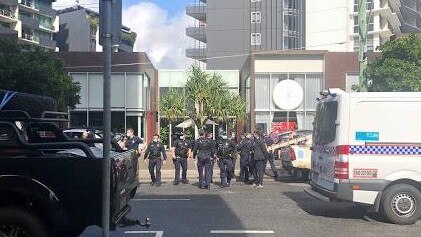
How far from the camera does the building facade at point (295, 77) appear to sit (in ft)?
122

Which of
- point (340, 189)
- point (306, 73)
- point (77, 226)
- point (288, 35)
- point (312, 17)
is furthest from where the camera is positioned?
point (312, 17)

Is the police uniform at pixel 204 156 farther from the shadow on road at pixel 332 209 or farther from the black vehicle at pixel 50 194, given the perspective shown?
the black vehicle at pixel 50 194

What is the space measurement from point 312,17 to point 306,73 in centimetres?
4907

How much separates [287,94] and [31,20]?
58.7 meters

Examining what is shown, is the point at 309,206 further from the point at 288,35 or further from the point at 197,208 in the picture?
the point at 288,35

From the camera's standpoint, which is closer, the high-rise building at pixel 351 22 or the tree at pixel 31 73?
the tree at pixel 31 73

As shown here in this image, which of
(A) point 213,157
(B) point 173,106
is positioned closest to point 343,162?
(A) point 213,157

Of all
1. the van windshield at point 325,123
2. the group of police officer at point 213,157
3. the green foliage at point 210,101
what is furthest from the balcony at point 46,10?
the van windshield at point 325,123

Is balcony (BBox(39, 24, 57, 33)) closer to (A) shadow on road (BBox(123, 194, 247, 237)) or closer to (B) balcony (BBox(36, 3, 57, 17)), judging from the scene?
(B) balcony (BBox(36, 3, 57, 17))

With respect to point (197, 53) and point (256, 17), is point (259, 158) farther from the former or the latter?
point (197, 53)

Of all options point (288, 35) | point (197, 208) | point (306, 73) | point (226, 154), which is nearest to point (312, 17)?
point (288, 35)

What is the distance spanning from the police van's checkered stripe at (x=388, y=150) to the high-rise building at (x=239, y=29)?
62.7 meters

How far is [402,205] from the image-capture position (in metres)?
10.2

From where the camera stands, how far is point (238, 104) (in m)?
38.8
